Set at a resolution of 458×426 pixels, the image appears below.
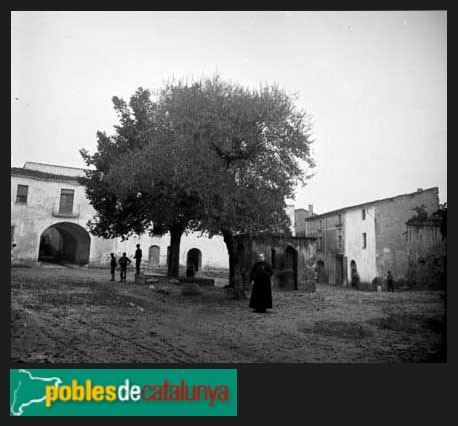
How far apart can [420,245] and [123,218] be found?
22.2m

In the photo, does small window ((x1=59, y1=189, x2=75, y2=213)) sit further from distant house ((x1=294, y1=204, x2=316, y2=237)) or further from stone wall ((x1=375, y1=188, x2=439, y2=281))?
distant house ((x1=294, y1=204, x2=316, y2=237))

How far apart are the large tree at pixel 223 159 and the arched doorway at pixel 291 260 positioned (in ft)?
22.1

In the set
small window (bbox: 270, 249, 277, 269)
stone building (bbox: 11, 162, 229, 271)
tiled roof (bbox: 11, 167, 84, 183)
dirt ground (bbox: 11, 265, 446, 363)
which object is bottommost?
dirt ground (bbox: 11, 265, 446, 363)

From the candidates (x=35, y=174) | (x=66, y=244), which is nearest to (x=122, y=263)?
(x=35, y=174)

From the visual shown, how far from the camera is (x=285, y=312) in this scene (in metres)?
11.3

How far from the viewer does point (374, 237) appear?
1166 inches

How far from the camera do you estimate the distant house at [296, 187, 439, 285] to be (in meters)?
28.7

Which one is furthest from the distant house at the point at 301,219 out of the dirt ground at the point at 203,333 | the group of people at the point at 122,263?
the dirt ground at the point at 203,333

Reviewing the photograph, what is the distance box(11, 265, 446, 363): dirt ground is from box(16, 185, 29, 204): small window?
18.6 m

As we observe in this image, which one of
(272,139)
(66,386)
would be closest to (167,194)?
(272,139)

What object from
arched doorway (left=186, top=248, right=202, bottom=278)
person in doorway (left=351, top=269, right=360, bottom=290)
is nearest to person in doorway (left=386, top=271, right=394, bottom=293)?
person in doorway (left=351, top=269, right=360, bottom=290)

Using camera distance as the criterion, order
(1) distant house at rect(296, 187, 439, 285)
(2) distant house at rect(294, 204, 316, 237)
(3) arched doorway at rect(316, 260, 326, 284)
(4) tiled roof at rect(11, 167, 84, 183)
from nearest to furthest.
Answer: (4) tiled roof at rect(11, 167, 84, 183) → (1) distant house at rect(296, 187, 439, 285) → (3) arched doorway at rect(316, 260, 326, 284) → (2) distant house at rect(294, 204, 316, 237)

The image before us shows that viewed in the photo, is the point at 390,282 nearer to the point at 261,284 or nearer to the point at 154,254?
the point at 261,284

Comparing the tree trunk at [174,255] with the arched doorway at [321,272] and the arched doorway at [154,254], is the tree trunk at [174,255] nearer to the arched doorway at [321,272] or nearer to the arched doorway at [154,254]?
the arched doorway at [154,254]
